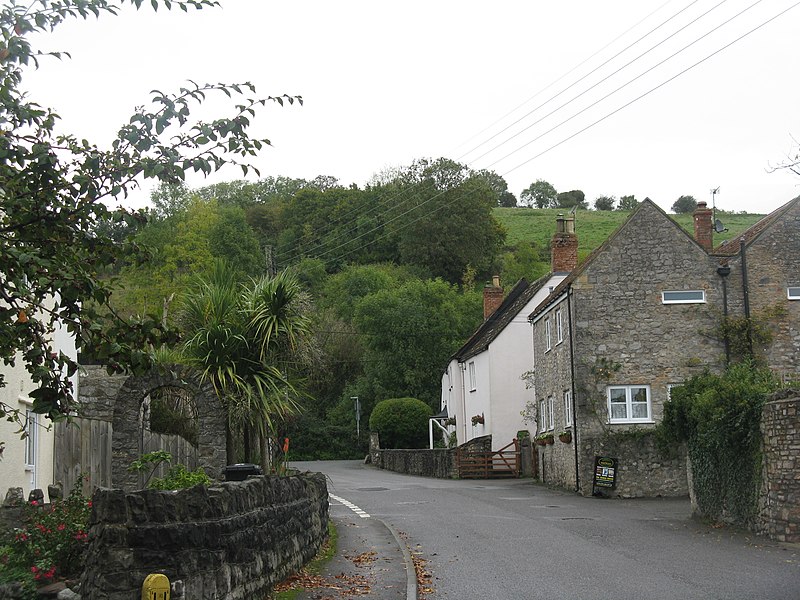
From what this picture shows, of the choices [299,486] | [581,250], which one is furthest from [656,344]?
[581,250]

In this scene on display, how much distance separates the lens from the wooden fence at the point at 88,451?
17125 millimetres

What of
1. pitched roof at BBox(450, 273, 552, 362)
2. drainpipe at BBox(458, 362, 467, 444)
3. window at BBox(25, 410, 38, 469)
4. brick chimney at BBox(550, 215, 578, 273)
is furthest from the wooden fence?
drainpipe at BBox(458, 362, 467, 444)

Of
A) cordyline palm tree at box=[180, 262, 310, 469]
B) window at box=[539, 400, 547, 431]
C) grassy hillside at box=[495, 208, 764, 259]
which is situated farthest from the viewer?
grassy hillside at box=[495, 208, 764, 259]

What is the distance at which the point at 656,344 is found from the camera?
30.0m

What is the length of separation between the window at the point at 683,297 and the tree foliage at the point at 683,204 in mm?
98963

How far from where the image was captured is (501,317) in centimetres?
4912

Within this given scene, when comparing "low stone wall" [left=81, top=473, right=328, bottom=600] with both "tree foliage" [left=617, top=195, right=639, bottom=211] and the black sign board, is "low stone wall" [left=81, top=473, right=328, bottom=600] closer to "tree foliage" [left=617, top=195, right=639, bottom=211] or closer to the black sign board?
the black sign board

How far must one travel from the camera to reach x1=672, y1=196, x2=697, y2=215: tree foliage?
413 ft

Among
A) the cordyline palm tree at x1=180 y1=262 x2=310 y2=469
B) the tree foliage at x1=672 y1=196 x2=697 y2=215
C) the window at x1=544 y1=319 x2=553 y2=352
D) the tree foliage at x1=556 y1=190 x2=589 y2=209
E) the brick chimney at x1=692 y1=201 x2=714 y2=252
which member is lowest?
the cordyline palm tree at x1=180 y1=262 x2=310 y2=469

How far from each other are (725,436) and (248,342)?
968cm

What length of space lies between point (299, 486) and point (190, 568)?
5.57 m

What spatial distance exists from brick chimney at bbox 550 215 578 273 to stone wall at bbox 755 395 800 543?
2284cm

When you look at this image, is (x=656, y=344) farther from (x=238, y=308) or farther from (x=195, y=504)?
(x=195, y=504)

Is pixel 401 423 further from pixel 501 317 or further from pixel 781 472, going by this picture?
pixel 781 472
